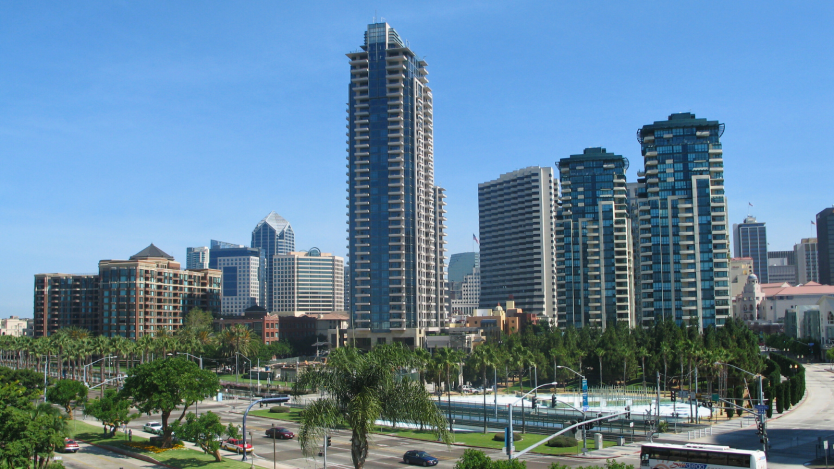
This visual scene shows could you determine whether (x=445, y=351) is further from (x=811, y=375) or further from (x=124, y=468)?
(x=811, y=375)

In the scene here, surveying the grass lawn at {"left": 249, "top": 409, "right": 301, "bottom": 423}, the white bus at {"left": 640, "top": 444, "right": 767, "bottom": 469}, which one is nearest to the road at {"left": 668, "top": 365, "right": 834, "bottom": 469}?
the white bus at {"left": 640, "top": 444, "right": 767, "bottom": 469}

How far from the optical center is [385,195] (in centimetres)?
19038

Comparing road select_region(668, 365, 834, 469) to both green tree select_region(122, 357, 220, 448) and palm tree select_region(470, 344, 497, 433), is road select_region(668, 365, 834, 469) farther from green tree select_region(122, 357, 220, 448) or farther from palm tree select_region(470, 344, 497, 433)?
green tree select_region(122, 357, 220, 448)

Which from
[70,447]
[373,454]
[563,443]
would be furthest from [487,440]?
[70,447]

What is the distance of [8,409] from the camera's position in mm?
45719

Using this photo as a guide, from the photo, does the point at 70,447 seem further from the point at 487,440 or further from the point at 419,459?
the point at 487,440

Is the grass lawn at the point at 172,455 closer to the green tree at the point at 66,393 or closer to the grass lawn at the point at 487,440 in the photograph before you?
the green tree at the point at 66,393

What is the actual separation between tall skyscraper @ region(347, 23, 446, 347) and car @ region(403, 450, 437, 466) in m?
121

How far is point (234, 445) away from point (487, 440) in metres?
28.1

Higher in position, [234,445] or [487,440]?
[234,445]

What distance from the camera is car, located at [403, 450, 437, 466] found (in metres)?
65.4

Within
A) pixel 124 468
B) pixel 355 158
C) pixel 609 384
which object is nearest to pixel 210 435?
pixel 124 468

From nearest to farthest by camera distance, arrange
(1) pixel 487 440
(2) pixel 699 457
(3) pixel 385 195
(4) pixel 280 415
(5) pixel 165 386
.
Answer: (2) pixel 699 457, (5) pixel 165 386, (1) pixel 487 440, (4) pixel 280 415, (3) pixel 385 195

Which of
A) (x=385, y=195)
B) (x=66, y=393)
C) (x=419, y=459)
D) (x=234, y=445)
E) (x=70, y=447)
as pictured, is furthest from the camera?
(x=385, y=195)
